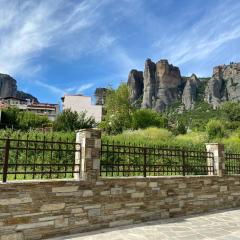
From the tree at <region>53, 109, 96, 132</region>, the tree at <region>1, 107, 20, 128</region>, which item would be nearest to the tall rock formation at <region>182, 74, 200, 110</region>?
the tree at <region>1, 107, 20, 128</region>

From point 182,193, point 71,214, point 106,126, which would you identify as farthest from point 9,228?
point 106,126

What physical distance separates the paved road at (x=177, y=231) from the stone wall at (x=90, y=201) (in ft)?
0.99

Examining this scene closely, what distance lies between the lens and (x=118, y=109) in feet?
122

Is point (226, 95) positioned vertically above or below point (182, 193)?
above

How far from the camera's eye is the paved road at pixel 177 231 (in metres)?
5.76

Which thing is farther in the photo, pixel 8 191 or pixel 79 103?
pixel 79 103

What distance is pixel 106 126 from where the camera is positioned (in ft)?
111

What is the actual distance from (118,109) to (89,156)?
101ft

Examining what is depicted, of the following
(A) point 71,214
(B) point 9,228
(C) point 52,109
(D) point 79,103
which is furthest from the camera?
(C) point 52,109

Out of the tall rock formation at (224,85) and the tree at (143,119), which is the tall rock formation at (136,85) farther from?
the tree at (143,119)

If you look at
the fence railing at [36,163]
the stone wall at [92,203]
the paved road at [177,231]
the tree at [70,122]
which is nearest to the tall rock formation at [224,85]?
the tree at [70,122]

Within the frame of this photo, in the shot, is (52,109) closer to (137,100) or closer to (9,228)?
(137,100)

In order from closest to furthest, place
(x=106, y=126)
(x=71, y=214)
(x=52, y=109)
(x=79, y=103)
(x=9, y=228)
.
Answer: (x=9, y=228)
(x=71, y=214)
(x=106, y=126)
(x=79, y=103)
(x=52, y=109)

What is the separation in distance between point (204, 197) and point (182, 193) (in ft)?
3.57
